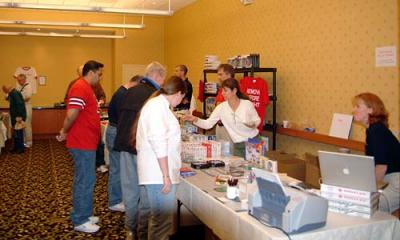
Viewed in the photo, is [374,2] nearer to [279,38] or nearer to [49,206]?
[279,38]

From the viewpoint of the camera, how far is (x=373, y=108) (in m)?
3.05

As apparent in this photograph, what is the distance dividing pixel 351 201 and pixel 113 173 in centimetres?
282

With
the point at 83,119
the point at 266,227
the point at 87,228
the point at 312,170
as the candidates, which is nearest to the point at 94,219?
the point at 87,228

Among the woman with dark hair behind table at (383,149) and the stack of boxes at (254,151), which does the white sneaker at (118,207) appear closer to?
the stack of boxes at (254,151)

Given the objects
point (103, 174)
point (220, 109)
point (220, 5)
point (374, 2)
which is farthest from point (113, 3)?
point (374, 2)

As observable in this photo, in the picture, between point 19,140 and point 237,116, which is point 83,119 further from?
point 19,140

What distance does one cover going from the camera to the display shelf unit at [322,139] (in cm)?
426

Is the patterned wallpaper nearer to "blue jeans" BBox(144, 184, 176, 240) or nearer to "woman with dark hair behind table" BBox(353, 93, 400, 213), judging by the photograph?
"woman with dark hair behind table" BBox(353, 93, 400, 213)

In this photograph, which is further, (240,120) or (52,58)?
(52,58)

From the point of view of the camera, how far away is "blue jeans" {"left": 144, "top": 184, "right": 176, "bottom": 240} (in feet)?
9.69

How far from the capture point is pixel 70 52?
11.6m

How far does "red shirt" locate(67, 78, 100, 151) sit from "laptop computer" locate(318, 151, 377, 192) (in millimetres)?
2168

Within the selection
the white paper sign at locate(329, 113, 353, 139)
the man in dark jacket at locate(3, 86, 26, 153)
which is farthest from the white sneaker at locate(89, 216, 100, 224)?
the man in dark jacket at locate(3, 86, 26, 153)

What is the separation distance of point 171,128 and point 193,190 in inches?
20.5
